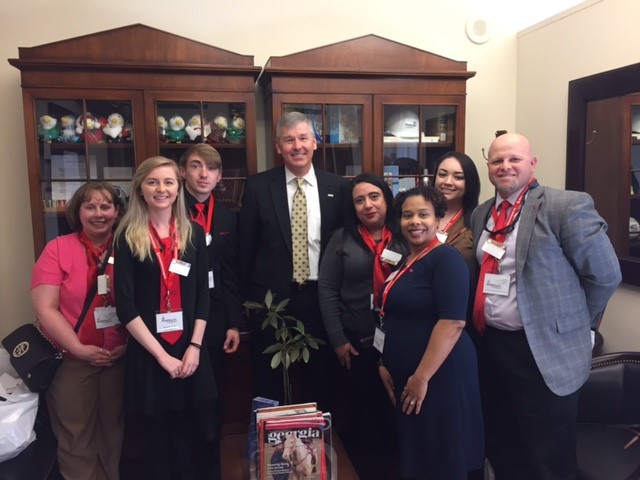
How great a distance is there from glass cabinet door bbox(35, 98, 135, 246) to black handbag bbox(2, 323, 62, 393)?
69 cm

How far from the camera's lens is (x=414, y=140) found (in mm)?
2896

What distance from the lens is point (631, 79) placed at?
2461 mm

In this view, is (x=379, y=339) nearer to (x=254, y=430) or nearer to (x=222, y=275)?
(x=254, y=430)

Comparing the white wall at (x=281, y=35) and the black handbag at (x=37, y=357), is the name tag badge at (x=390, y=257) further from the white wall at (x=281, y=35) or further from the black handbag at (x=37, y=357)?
the white wall at (x=281, y=35)

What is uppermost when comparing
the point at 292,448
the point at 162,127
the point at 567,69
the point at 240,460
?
the point at 567,69

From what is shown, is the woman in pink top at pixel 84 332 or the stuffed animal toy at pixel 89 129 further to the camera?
the stuffed animal toy at pixel 89 129

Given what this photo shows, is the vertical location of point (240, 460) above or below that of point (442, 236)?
below

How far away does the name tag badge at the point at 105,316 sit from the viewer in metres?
2.00

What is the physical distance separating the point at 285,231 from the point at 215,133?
0.74 meters

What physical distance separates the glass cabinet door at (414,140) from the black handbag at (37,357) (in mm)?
1642

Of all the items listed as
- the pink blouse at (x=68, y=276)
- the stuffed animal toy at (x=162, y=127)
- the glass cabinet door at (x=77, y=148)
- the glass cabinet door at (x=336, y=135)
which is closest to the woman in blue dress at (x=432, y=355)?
the glass cabinet door at (x=336, y=135)

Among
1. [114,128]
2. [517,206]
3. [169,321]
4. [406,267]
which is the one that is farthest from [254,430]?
[114,128]

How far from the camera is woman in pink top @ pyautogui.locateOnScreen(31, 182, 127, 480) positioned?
198cm

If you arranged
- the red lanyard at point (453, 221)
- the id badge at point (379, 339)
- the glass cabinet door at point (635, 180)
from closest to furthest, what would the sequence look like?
the id badge at point (379, 339) < the red lanyard at point (453, 221) < the glass cabinet door at point (635, 180)
